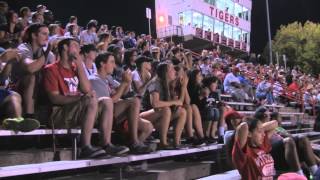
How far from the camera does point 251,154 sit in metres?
5.52

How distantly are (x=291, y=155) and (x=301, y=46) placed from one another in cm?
4592

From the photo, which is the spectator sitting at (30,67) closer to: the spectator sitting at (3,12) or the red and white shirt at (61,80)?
the red and white shirt at (61,80)

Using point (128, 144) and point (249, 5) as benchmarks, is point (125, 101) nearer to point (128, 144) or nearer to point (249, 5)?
point (128, 144)

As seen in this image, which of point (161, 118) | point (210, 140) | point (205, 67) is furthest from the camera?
point (205, 67)

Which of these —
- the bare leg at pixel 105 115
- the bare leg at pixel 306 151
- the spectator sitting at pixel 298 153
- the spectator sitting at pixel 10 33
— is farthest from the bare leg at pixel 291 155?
the spectator sitting at pixel 10 33

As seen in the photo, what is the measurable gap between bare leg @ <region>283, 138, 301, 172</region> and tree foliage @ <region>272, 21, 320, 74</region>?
139ft

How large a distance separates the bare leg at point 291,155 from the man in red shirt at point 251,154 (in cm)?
87

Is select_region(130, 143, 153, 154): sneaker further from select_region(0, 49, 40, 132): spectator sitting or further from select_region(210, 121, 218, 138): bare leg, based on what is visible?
select_region(210, 121, 218, 138): bare leg

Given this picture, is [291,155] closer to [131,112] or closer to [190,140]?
[190,140]

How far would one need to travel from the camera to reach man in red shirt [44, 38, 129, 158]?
184 inches

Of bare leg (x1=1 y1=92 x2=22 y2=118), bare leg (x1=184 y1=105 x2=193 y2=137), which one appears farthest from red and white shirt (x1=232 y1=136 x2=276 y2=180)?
bare leg (x1=1 y1=92 x2=22 y2=118)

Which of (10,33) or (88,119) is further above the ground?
(10,33)

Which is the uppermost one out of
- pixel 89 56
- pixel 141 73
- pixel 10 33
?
pixel 10 33

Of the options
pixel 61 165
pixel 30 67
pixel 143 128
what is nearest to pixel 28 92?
pixel 30 67
